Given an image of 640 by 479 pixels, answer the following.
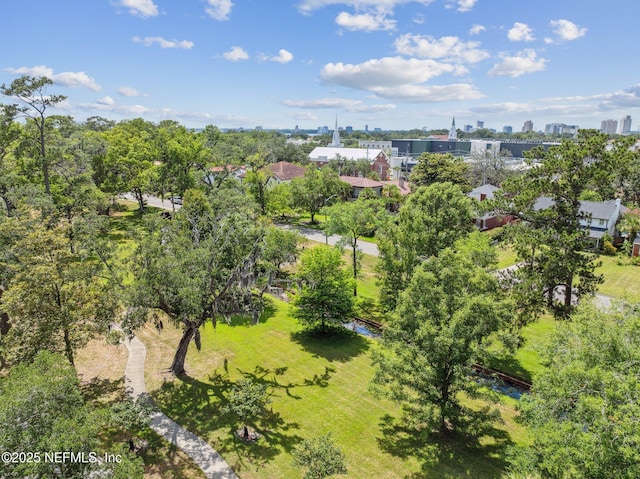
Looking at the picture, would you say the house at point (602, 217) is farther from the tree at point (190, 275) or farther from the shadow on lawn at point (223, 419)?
the shadow on lawn at point (223, 419)

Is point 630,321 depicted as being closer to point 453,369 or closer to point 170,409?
point 453,369

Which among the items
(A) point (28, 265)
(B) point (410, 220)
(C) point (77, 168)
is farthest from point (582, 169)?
(C) point (77, 168)

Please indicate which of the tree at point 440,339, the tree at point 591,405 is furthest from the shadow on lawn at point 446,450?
the tree at point 591,405

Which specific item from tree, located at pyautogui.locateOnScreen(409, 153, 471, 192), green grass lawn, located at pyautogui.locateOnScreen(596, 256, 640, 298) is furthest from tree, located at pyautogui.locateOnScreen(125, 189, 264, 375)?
tree, located at pyautogui.locateOnScreen(409, 153, 471, 192)

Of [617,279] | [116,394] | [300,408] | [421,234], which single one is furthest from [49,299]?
[617,279]

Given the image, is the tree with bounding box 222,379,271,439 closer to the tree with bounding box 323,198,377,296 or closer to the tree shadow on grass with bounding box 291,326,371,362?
the tree shadow on grass with bounding box 291,326,371,362
